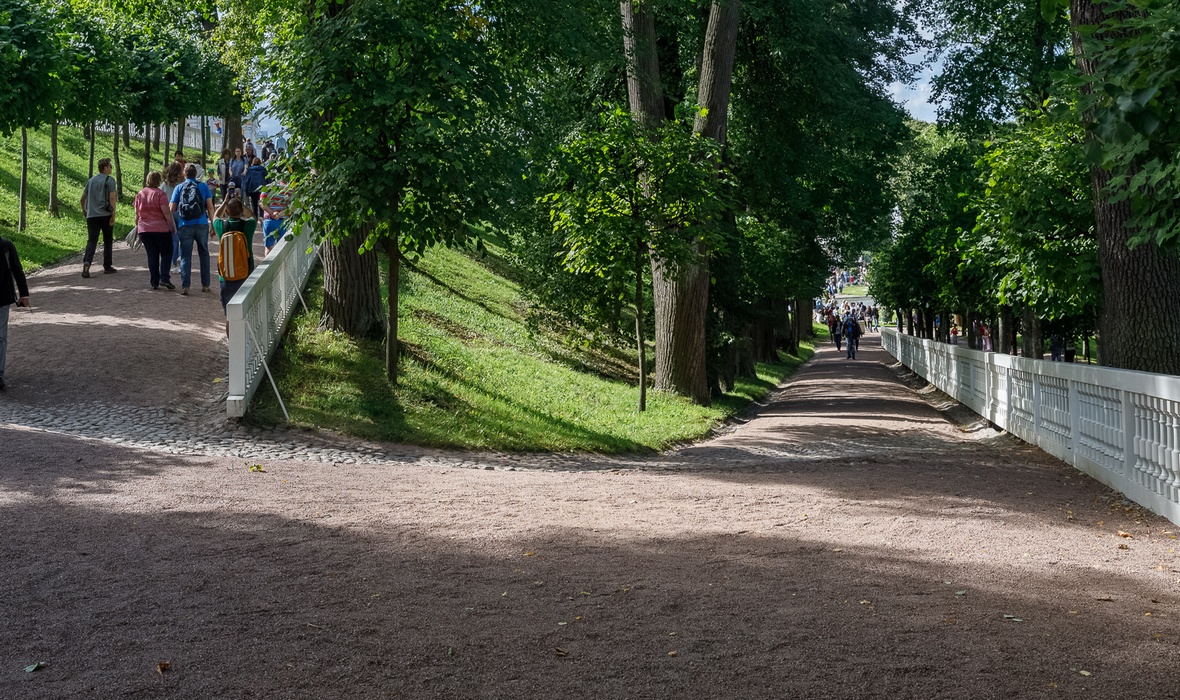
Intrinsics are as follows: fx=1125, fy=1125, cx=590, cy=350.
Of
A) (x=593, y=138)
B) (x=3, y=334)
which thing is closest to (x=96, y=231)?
(x=3, y=334)

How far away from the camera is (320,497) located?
8172mm

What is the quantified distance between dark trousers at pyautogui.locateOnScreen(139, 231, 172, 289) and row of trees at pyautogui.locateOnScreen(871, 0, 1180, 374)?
12706 mm

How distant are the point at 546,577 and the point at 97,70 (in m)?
22.4

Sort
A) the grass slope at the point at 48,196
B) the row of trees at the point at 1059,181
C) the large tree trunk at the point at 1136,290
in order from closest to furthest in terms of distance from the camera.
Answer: the row of trees at the point at 1059,181 → the large tree trunk at the point at 1136,290 → the grass slope at the point at 48,196

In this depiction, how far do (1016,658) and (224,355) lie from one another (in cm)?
1189

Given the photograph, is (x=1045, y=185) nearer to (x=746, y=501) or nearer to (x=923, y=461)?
(x=923, y=461)

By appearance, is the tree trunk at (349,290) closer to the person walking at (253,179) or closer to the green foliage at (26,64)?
the green foliage at (26,64)

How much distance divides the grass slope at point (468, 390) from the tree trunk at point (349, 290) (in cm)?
27

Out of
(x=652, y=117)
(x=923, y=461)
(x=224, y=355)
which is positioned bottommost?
(x=923, y=461)

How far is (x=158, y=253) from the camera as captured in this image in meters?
17.7

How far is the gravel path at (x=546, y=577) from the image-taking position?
13.9 feet

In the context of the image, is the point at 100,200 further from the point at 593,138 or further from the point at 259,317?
the point at 593,138

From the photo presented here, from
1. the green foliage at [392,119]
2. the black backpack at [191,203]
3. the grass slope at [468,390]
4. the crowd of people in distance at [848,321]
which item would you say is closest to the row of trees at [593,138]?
the green foliage at [392,119]

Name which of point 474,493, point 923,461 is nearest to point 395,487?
point 474,493
